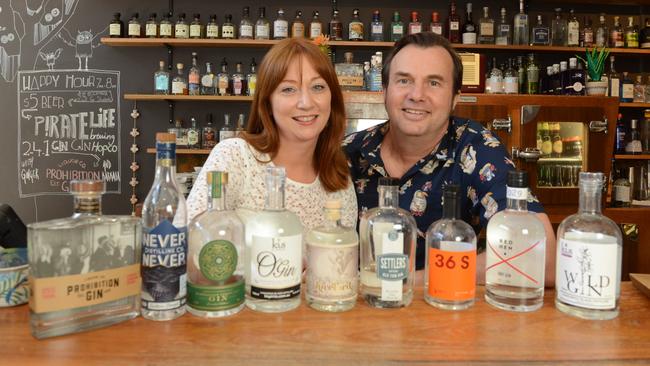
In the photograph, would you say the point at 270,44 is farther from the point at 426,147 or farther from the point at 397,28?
the point at 426,147

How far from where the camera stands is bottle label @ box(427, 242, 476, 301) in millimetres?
867

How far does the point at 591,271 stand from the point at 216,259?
23.6 inches

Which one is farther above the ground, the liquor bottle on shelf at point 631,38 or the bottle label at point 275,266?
the liquor bottle on shelf at point 631,38

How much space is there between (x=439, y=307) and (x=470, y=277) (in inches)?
3.0

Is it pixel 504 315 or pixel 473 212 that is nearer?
pixel 504 315

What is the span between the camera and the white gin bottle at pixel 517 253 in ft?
2.88

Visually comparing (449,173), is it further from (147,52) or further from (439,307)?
(147,52)

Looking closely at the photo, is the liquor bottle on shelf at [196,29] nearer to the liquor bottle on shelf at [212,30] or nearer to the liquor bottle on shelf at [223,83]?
the liquor bottle on shelf at [212,30]

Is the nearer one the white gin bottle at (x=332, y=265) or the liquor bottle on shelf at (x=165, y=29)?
the white gin bottle at (x=332, y=265)

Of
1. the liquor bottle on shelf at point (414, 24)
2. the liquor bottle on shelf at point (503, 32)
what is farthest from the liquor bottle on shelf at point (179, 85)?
the liquor bottle on shelf at point (503, 32)

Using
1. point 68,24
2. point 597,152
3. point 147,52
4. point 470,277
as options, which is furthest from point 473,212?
point 68,24

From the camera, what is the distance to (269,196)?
0.86 meters

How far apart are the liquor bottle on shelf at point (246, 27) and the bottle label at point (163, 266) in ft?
9.87

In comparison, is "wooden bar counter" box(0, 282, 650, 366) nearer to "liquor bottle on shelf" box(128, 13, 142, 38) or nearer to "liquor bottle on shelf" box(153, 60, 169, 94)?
"liquor bottle on shelf" box(153, 60, 169, 94)
